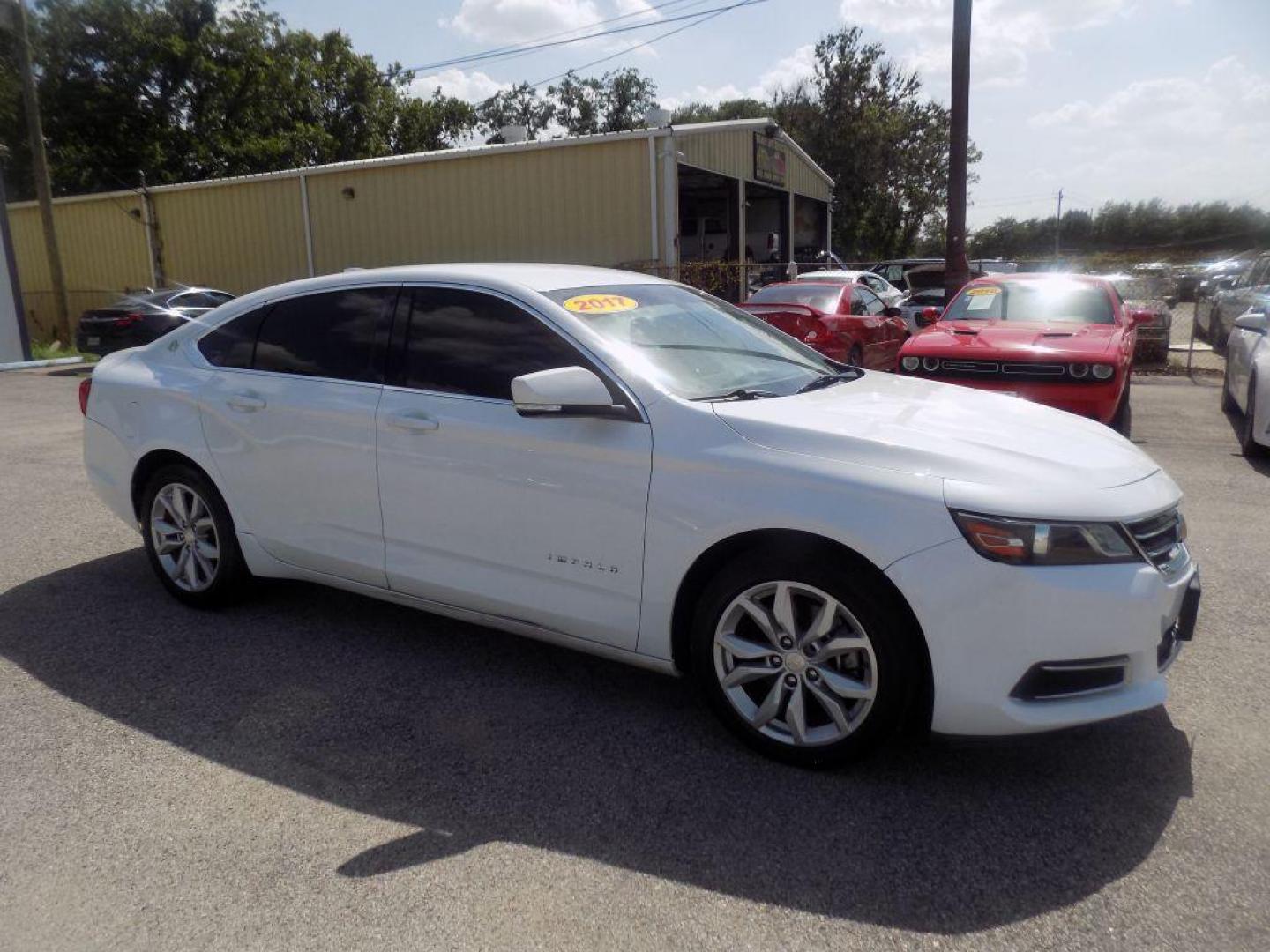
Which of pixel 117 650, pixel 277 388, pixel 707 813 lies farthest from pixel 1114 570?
→ pixel 117 650

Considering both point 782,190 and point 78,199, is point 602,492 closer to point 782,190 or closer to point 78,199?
point 782,190

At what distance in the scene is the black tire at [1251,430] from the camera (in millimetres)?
7953

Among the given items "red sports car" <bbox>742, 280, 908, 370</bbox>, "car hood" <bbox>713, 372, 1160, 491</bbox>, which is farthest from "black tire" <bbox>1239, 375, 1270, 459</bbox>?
"car hood" <bbox>713, 372, 1160, 491</bbox>

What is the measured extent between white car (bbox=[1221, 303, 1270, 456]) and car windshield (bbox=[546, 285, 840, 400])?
5329 mm

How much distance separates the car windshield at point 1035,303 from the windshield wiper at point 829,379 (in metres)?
5.72

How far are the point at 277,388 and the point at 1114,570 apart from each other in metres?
3.32

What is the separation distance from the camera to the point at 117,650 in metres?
4.23

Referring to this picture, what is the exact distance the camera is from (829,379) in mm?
4062

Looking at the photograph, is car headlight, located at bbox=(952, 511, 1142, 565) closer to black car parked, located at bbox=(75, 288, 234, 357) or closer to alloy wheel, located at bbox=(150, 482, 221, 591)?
alloy wheel, located at bbox=(150, 482, 221, 591)

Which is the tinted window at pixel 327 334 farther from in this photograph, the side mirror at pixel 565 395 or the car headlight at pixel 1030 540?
the car headlight at pixel 1030 540

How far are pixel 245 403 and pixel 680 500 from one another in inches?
87.3

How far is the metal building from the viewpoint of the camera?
1852 cm

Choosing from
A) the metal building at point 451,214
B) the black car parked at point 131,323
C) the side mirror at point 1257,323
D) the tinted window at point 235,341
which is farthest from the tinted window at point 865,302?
the black car parked at point 131,323

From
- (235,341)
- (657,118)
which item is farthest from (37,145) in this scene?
(235,341)
